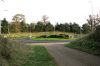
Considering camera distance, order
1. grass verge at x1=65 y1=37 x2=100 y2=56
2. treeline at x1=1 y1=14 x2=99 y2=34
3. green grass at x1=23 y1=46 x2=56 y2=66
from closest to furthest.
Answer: green grass at x1=23 y1=46 x2=56 y2=66 → grass verge at x1=65 y1=37 x2=100 y2=56 → treeline at x1=1 y1=14 x2=99 y2=34

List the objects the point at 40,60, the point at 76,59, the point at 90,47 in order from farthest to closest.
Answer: the point at 90,47
the point at 76,59
the point at 40,60

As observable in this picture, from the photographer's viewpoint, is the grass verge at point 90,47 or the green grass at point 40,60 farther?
the grass verge at point 90,47

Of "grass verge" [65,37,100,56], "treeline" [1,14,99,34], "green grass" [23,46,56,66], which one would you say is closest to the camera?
"green grass" [23,46,56,66]

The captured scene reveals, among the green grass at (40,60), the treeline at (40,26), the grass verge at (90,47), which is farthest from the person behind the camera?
the treeline at (40,26)

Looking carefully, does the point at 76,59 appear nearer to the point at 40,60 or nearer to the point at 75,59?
the point at 75,59

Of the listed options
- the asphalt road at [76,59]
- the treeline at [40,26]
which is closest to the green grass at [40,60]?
the asphalt road at [76,59]

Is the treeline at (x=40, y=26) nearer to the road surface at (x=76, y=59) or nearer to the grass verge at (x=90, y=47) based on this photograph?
the grass verge at (x=90, y=47)

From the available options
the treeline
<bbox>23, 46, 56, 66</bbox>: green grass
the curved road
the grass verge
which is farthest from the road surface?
the treeline

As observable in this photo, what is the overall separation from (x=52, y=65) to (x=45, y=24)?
112963mm

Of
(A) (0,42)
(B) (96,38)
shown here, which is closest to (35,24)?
(B) (96,38)

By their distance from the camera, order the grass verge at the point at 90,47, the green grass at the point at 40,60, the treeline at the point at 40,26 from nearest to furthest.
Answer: the green grass at the point at 40,60 → the grass verge at the point at 90,47 → the treeline at the point at 40,26

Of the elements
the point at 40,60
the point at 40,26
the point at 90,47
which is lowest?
the point at 40,60

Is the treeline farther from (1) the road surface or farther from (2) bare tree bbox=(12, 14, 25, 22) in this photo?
(1) the road surface

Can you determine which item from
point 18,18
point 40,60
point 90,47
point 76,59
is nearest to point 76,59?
point 76,59
